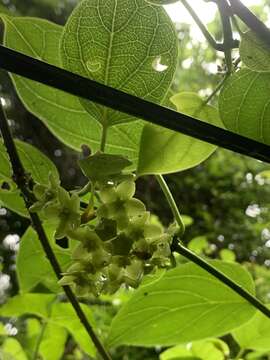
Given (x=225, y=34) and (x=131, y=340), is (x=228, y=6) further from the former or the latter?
(x=131, y=340)

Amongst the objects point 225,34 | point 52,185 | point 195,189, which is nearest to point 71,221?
point 52,185

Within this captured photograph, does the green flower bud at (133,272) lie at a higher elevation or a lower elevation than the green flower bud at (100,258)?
lower

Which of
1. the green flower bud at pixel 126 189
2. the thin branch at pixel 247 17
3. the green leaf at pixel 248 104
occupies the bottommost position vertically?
the green flower bud at pixel 126 189

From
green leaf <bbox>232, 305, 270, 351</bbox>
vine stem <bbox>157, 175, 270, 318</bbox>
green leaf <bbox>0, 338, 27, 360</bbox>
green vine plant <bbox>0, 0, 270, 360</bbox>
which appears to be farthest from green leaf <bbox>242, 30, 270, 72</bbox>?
green leaf <bbox>0, 338, 27, 360</bbox>

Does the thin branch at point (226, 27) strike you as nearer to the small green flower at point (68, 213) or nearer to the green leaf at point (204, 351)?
the small green flower at point (68, 213)

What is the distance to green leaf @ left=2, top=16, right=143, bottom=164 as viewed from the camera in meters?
0.41

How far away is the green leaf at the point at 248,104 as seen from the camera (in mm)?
356

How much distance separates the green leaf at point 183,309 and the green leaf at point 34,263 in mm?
72

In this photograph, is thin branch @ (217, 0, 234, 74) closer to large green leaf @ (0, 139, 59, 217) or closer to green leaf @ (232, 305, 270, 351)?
large green leaf @ (0, 139, 59, 217)

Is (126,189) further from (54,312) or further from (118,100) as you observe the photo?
(54,312)

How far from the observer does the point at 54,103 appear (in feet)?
1.46

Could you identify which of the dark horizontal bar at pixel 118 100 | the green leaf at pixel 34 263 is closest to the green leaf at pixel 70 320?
the green leaf at pixel 34 263

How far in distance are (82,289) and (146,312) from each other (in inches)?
6.8

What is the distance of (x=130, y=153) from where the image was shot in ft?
1.42
